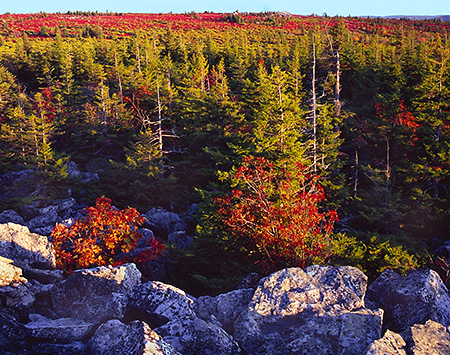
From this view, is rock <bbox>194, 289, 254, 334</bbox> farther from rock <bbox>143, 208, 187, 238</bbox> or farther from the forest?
rock <bbox>143, 208, 187, 238</bbox>

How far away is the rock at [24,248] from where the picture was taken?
9914 mm

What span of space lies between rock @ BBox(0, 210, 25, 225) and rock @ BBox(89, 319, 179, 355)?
18593 mm

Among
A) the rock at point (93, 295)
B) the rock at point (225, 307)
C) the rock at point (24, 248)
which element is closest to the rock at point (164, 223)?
the rock at point (24, 248)

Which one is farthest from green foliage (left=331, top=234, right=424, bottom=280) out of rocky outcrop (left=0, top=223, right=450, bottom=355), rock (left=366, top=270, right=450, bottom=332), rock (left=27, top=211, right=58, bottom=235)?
rock (left=27, top=211, right=58, bottom=235)

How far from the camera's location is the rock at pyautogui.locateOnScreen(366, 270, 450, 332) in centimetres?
742

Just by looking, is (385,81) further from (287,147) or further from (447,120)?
(287,147)

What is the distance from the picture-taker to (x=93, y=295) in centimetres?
815

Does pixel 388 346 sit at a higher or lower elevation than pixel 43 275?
higher

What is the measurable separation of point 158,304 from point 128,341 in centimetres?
213

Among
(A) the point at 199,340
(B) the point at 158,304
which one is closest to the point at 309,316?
(A) the point at 199,340

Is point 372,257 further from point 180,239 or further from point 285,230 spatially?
point 180,239

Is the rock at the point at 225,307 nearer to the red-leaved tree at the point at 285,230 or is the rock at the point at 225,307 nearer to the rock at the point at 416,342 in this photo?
the red-leaved tree at the point at 285,230

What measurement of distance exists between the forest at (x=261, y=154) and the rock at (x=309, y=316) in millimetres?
2720

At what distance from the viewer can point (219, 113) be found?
24938 millimetres
